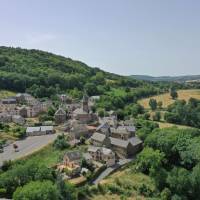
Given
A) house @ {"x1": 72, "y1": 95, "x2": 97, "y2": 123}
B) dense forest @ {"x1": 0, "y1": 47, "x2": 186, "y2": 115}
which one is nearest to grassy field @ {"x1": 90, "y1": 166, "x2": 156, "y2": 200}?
house @ {"x1": 72, "y1": 95, "x2": 97, "y2": 123}

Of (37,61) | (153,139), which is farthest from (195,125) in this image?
(37,61)

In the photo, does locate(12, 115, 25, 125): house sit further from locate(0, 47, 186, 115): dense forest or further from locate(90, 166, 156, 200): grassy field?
locate(90, 166, 156, 200): grassy field

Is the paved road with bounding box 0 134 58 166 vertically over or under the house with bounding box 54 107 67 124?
under

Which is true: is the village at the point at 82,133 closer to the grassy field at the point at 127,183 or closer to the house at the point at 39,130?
the house at the point at 39,130

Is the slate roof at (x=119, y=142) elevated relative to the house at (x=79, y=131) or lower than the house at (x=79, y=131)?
lower

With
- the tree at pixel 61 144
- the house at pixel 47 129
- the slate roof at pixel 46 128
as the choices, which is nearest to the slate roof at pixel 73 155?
the tree at pixel 61 144

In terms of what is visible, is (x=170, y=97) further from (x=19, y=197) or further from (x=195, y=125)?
(x=19, y=197)
